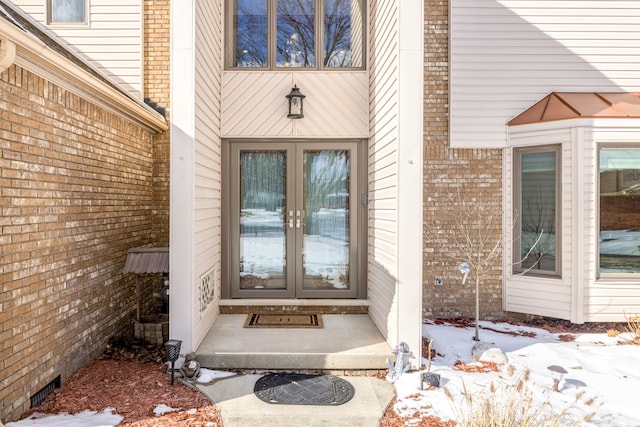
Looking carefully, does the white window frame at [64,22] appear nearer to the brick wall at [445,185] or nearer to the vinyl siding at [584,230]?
the brick wall at [445,185]

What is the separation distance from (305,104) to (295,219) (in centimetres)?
157

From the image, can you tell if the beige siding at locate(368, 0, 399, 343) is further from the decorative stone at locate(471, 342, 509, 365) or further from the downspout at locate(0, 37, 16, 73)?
the downspout at locate(0, 37, 16, 73)

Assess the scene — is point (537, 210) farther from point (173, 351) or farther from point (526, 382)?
point (173, 351)

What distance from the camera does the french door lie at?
5.27m

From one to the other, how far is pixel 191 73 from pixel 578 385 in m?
4.58

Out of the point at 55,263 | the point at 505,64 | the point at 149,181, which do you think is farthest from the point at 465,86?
the point at 55,263

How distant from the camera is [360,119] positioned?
521 cm

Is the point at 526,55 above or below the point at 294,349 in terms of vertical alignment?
above

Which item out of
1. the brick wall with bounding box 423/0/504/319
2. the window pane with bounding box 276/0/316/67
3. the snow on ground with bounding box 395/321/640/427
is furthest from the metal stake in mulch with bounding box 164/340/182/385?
the window pane with bounding box 276/0/316/67

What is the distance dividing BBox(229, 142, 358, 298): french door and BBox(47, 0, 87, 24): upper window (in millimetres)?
2989

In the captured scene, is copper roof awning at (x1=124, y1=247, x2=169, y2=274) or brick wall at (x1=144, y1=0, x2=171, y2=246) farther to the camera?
brick wall at (x1=144, y1=0, x2=171, y2=246)

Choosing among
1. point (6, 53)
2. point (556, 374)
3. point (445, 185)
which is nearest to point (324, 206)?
point (445, 185)

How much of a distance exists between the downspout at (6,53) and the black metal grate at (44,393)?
2425 millimetres

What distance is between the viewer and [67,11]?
5523 mm
